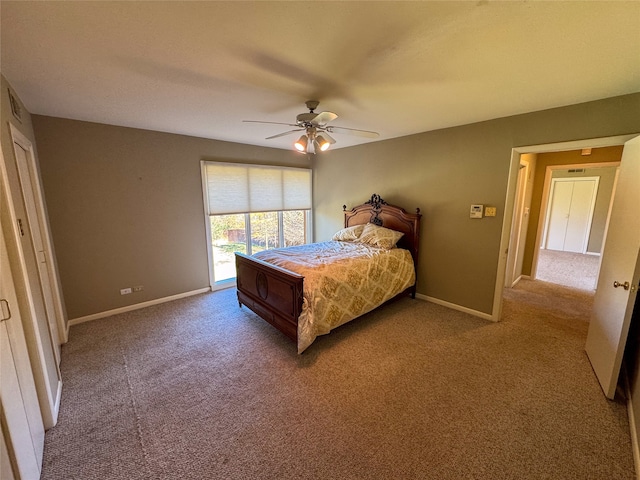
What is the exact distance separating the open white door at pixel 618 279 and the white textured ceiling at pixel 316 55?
802 mm

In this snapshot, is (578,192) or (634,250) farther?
(578,192)

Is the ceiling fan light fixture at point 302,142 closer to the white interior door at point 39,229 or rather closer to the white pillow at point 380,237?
the white pillow at point 380,237

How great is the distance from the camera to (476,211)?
3.24 meters

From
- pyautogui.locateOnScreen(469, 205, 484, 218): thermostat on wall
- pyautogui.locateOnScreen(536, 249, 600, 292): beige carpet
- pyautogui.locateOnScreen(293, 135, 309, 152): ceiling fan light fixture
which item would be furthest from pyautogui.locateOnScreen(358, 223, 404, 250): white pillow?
pyautogui.locateOnScreen(536, 249, 600, 292): beige carpet

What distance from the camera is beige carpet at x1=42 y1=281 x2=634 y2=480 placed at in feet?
4.99

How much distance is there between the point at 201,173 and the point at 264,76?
8.02 feet

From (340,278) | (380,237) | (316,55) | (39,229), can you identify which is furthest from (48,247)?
(380,237)

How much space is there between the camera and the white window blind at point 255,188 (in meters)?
4.10

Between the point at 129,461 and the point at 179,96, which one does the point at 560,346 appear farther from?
the point at 179,96

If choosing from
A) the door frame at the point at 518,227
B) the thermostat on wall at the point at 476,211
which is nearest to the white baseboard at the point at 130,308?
the thermostat on wall at the point at 476,211

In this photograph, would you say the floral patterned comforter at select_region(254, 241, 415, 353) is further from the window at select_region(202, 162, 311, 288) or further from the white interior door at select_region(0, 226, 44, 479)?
the white interior door at select_region(0, 226, 44, 479)

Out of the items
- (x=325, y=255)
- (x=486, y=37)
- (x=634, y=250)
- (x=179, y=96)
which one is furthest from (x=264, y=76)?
(x=634, y=250)

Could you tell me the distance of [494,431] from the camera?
172 centimetres

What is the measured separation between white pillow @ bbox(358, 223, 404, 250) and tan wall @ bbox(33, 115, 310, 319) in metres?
2.60
